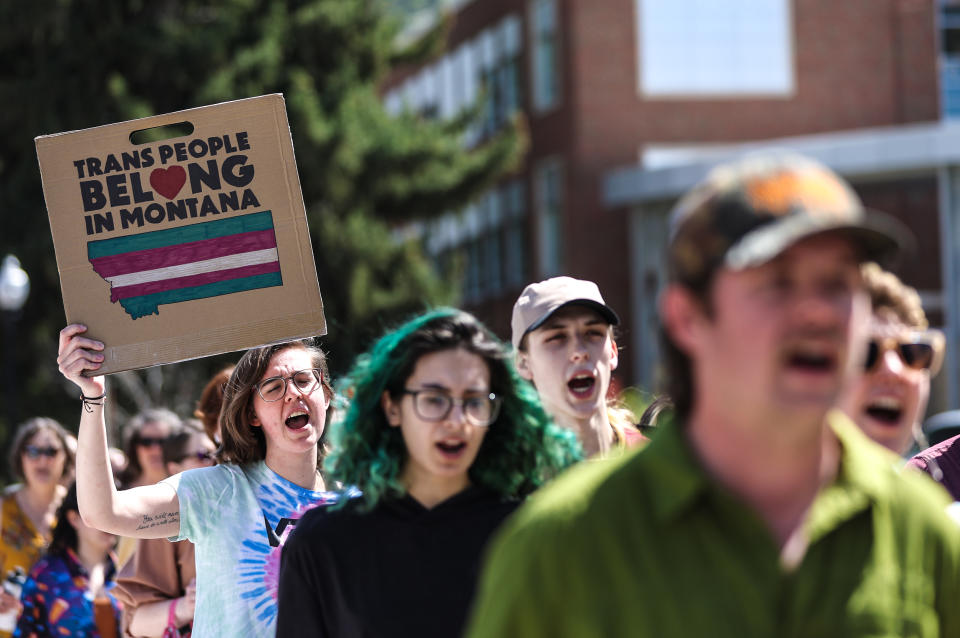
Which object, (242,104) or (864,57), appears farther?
(864,57)

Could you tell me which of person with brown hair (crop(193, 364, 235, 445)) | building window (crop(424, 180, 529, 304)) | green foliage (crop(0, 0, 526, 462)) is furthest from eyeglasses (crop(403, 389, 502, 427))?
building window (crop(424, 180, 529, 304))

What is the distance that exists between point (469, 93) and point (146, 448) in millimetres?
29480

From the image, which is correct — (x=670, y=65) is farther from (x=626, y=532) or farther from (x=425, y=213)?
(x=626, y=532)

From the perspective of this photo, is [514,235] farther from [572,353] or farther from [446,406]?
[446,406]

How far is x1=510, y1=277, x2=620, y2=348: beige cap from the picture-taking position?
4629 mm

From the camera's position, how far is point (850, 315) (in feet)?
7.05

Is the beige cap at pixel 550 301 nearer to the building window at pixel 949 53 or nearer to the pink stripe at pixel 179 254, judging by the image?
the pink stripe at pixel 179 254

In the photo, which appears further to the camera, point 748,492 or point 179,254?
point 179,254

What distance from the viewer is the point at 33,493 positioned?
8680 mm

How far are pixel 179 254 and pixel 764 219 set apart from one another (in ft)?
8.80

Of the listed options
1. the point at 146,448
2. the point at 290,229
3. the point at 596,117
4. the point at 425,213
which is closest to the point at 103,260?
the point at 290,229

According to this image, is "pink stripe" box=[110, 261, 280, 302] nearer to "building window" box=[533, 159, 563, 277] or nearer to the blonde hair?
the blonde hair

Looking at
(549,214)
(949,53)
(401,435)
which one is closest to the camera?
(401,435)

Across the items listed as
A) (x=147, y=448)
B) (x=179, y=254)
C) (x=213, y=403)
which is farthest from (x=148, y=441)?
(x=179, y=254)
